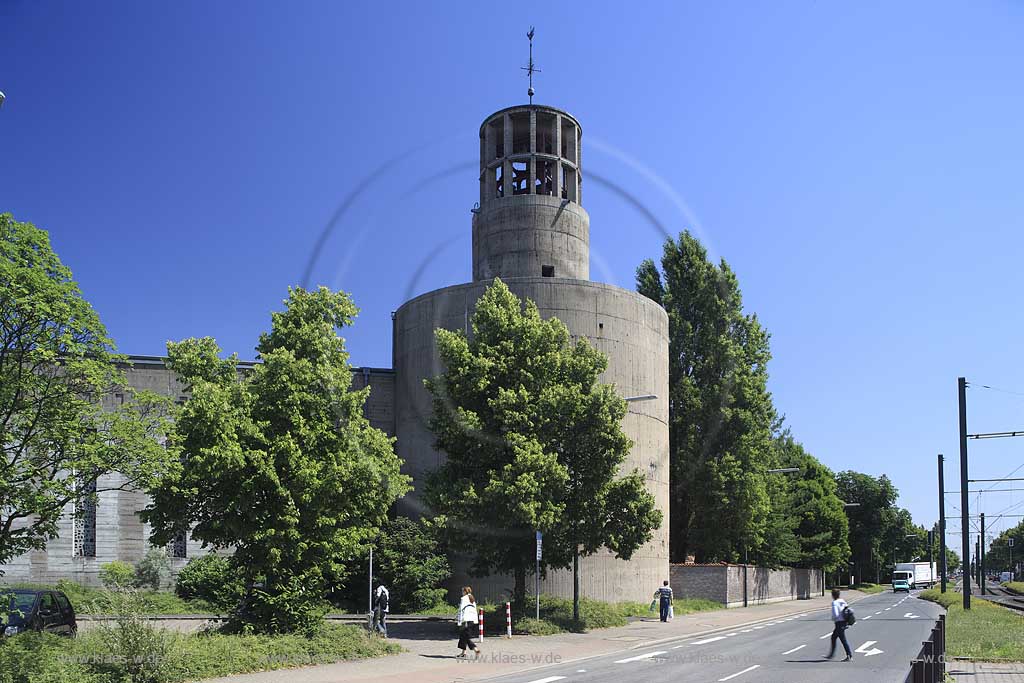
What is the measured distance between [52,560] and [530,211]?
27.0 m

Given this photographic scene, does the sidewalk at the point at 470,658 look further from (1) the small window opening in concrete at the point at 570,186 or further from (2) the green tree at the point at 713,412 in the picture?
(1) the small window opening in concrete at the point at 570,186

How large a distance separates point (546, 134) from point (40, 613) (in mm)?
32434

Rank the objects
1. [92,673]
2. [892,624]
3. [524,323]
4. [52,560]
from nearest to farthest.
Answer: [92,673] → [524,323] → [892,624] → [52,560]

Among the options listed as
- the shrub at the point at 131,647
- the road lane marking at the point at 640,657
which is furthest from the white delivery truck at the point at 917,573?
the shrub at the point at 131,647

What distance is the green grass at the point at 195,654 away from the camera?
554 inches

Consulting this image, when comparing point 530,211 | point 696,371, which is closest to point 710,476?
point 696,371

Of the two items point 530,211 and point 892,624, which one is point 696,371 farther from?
point 892,624

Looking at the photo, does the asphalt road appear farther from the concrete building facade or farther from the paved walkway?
the concrete building facade

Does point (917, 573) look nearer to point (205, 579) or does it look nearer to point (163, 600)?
point (205, 579)

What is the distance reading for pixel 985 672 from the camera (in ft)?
57.9

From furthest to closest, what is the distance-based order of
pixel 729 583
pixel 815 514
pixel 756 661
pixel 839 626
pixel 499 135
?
pixel 815 514 < pixel 729 583 < pixel 499 135 < pixel 839 626 < pixel 756 661

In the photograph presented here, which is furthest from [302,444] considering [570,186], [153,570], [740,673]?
[570,186]

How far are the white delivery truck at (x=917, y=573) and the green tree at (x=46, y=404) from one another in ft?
312

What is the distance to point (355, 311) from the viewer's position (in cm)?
2431
